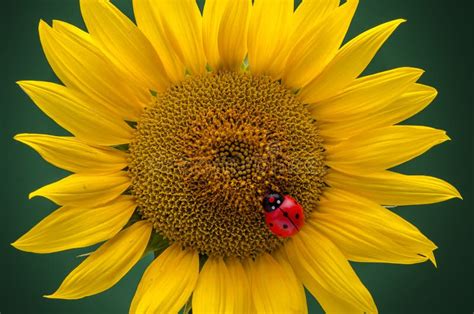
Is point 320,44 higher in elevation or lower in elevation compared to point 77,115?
lower

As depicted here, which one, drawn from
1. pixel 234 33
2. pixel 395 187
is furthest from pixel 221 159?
pixel 395 187

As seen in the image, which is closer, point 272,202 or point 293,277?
point 272,202

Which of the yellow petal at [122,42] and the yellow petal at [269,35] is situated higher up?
the yellow petal at [122,42]

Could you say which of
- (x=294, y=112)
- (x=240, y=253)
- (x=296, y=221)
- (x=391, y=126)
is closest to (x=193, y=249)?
(x=240, y=253)

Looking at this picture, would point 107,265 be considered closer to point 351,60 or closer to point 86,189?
point 86,189

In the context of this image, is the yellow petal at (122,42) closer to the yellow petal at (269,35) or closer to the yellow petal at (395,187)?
the yellow petal at (269,35)

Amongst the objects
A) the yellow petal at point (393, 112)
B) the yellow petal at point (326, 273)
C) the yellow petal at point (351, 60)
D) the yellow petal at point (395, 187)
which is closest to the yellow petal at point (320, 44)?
the yellow petal at point (351, 60)

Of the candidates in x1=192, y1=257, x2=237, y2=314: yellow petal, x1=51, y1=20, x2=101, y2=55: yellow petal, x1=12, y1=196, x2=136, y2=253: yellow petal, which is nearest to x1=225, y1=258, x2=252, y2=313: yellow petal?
x1=192, y1=257, x2=237, y2=314: yellow petal
